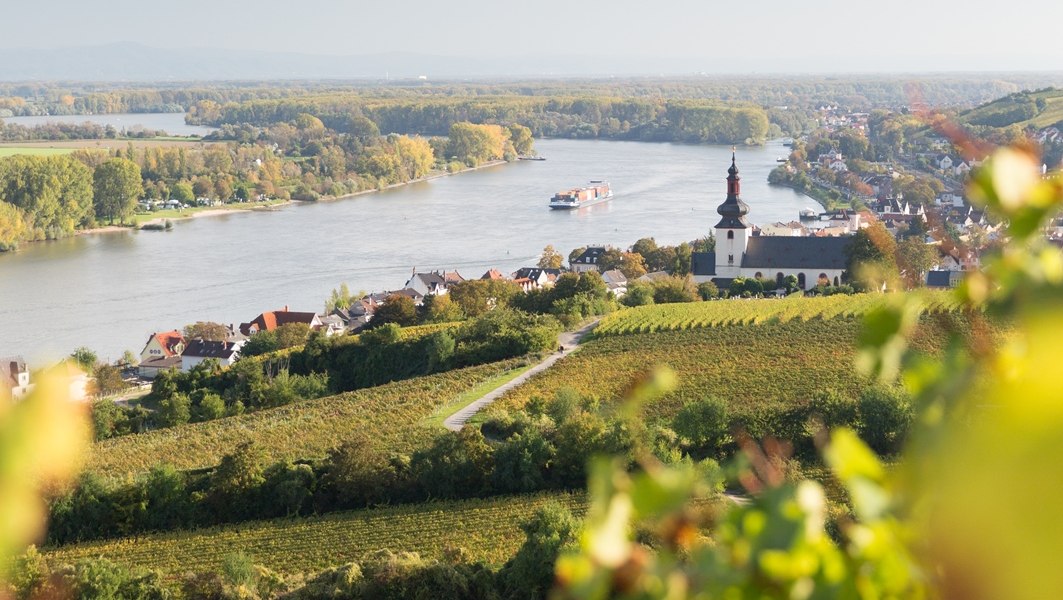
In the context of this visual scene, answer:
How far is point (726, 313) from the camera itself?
1343cm

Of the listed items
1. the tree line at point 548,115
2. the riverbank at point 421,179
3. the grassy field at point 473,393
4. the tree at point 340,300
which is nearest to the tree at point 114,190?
the riverbank at point 421,179

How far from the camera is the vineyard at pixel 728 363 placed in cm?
994

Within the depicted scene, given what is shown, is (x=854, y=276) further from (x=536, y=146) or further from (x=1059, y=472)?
(x=536, y=146)

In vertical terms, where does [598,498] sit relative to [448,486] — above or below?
above

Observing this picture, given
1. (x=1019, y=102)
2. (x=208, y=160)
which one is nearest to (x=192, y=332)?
(x=208, y=160)

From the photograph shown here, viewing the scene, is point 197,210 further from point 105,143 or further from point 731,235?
point 731,235

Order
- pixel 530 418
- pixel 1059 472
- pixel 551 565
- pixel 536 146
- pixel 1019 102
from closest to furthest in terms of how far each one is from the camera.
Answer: pixel 1059 472, pixel 551 565, pixel 530 418, pixel 1019 102, pixel 536 146

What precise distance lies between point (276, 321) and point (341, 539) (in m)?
9.00

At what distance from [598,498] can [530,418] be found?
858cm

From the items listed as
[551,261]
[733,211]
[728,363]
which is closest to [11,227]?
[551,261]

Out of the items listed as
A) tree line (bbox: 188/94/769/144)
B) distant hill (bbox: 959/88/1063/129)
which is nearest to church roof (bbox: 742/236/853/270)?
distant hill (bbox: 959/88/1063/129)

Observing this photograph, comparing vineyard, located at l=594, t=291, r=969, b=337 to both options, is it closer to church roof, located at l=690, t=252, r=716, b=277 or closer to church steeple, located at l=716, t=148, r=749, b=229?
church steeple, located at l=716, t=148, r=749, b=229

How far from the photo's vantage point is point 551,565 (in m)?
5.34

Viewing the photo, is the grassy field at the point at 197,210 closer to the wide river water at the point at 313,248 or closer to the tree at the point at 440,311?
the wide river water at the point at 313,248
